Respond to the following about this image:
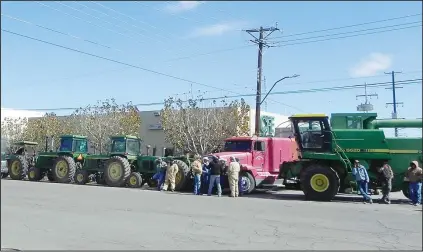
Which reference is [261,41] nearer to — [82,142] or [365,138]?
[82,142]

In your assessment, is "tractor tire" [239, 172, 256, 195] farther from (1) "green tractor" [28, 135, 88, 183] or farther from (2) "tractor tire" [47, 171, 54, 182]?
(2) "tractor tire" [47, 171, 54, 182]

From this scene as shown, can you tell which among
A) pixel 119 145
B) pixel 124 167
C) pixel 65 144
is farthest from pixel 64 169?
pixel 124 167

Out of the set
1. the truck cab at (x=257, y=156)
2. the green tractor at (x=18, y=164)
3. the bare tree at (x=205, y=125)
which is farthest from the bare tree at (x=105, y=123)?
the truck cab at (x=257, y=156)

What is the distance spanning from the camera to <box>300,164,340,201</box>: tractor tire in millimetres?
16172

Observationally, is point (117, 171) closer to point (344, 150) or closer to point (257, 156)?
point (257, 156)

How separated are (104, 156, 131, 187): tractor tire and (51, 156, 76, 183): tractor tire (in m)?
2.61

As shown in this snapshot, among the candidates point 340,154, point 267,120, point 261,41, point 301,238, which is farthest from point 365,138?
point 267,120

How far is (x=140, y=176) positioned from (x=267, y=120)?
1844cm

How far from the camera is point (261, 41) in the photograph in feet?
100

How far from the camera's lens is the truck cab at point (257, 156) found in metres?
19.1


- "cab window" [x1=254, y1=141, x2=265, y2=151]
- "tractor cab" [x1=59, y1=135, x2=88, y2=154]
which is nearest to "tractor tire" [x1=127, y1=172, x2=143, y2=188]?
"tractor cab" [x1=59, y1=135, x2=88, y2=154]

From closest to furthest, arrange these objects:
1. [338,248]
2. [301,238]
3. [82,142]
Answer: [338,248] → [301,238] → [82,142]

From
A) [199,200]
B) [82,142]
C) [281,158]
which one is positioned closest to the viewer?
[199,200]

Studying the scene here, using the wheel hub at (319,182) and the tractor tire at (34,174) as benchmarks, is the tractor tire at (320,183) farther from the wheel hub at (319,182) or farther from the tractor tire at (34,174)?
the tractor tire at (34,174)
